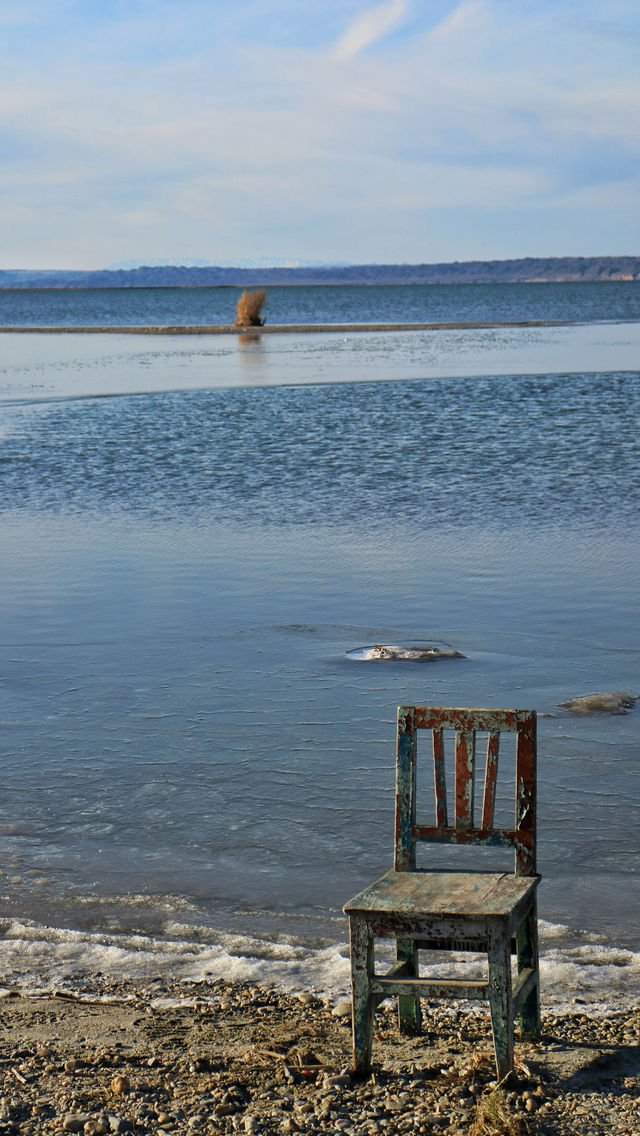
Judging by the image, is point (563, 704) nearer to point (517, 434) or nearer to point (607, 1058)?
point (607, 1058)

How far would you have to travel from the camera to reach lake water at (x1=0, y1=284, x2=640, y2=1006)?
192 inches

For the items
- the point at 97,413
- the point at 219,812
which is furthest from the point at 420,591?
the point at 97,413

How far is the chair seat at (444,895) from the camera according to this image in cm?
348

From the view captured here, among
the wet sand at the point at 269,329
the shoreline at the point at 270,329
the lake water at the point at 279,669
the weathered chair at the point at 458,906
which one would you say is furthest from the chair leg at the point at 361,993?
the wet sand at the point at 269,329

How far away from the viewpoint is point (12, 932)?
15.5 ft

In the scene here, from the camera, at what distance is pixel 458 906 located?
3520mm

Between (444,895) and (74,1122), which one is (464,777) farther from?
(74,1122)

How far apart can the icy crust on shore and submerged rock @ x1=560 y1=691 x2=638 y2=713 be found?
2.49 metres

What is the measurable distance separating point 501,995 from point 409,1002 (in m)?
0.47

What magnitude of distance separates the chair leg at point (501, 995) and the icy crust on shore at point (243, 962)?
23.0 inches

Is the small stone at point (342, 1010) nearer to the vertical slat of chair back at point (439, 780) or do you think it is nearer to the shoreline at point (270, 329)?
the vertical slat of chair back at point (439, 780)

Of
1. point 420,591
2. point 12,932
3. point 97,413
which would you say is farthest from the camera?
point 97,413

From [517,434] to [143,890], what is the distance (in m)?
15.4

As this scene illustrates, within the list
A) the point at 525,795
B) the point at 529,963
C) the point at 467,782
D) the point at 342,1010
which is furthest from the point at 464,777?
the point at 342,1010
